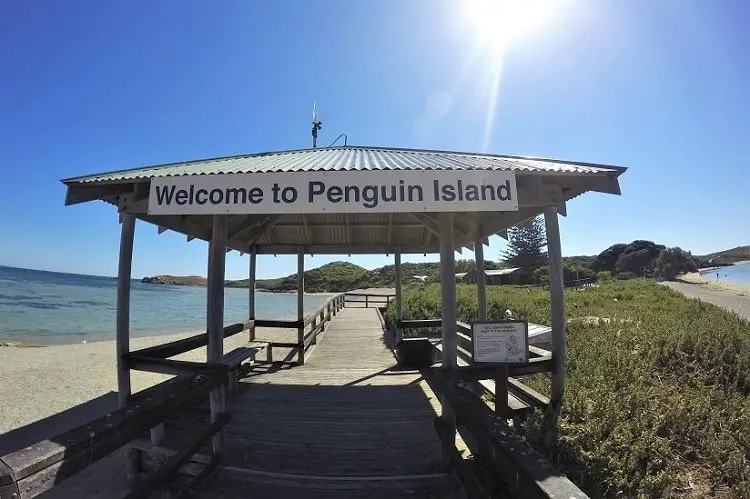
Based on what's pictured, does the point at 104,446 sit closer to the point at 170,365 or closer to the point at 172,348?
the point at 170,365

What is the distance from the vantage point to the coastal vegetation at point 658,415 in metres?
3.55

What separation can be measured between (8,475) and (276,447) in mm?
2947

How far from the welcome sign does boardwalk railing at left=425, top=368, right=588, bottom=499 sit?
5.12 feet

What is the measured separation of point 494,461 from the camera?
238 centimetres

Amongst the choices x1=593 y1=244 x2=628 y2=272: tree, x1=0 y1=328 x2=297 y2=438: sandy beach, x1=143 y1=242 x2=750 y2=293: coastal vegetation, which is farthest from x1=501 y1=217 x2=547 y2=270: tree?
x1=0 y1=328 x2=297 y2=438: sandy beach

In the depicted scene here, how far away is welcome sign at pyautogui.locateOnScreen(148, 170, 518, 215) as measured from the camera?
3424 millimetres

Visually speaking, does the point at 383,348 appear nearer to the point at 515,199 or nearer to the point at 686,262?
the point at 515,199

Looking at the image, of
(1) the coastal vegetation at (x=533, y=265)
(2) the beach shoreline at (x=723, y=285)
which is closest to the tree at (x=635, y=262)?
(1) the coastal vegetation at (x=533, y=265)

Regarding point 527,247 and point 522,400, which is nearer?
point 522,400

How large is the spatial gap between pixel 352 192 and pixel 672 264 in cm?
6583

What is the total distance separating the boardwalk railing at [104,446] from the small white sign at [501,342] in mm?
2587

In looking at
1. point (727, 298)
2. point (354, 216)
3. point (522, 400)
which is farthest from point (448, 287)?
point (727, 298)

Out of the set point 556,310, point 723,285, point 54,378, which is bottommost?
point 54,378

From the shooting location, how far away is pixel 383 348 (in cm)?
1033
